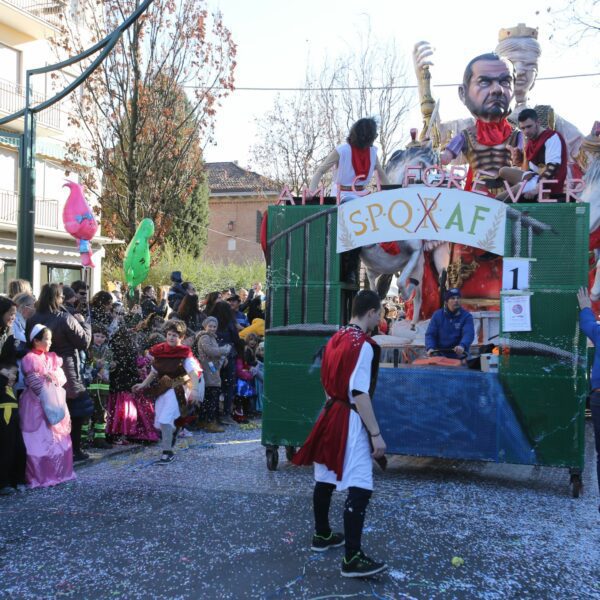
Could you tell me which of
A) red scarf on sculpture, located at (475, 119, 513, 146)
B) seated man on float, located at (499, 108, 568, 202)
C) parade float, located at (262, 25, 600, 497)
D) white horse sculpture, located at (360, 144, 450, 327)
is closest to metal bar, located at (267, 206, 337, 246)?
parade float, located at (262, 25, 600, 497)

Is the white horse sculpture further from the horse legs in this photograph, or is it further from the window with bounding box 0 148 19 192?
the window with bounding box 0 148 19 192

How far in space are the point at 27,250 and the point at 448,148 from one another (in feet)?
19.2

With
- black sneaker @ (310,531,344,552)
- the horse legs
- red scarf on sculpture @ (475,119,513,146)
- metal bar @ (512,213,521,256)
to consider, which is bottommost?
black sneaker @ (310,531,344,552)

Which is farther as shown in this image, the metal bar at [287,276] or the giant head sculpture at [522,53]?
the giant head sculpture at [522,53]

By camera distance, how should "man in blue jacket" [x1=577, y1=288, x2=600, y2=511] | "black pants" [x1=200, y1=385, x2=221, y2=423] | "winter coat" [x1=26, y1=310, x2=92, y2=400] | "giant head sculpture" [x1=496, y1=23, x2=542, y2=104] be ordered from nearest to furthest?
1. "man in blue jacket" [x1=577, y1=288, x2=600, y2=511]
2. "winter coat" [x1=26, y1=310, x2=92, y2=400]
3. "black pants" [x1=200, y1=385, x2=221, y2=423]
4. "giant head sculpture" [x1=496, y1=23, x2=542, y2=104]

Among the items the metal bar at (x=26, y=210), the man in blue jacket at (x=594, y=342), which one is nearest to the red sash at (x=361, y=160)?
the man in blue jacket at (x=594, y=342)

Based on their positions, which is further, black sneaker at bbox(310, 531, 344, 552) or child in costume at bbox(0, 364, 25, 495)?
child in costume at bbox(0, 364, 25, 495)

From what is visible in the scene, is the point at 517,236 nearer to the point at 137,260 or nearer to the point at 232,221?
the point at 137,260

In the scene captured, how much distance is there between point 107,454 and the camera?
8.43 m

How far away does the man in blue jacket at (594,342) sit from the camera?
238 inches

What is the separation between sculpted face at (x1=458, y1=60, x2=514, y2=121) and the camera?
10.4m

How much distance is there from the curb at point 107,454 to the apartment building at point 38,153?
53.0 feet

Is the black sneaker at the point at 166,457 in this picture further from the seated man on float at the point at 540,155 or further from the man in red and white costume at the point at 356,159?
the seated man on float at the point at 540,155

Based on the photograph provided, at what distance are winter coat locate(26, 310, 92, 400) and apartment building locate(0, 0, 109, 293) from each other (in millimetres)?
16773
